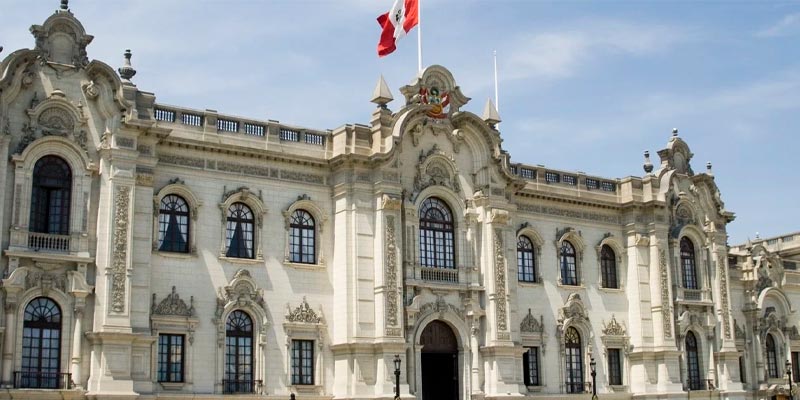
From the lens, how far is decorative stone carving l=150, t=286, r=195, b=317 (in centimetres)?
3194

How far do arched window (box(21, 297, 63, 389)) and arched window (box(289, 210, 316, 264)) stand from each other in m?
8.40

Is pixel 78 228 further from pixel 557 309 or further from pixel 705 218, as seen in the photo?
pixel 705 218

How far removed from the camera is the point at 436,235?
38031 millimetres

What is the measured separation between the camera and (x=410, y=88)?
123 feet

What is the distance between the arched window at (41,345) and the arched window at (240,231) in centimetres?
635

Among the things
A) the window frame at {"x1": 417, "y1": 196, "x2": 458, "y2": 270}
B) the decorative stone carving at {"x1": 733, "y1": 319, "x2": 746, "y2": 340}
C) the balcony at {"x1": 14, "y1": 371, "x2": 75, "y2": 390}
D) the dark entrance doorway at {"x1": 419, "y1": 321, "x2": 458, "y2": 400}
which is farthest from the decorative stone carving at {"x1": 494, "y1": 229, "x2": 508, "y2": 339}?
the balcony at {"x1": 14, "y1": 371, "x2": 75, "y2": 390}

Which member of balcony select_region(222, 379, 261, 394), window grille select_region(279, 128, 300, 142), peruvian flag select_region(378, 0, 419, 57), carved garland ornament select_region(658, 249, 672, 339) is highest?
peruvian flag select_region(378, 0, 419, 57)

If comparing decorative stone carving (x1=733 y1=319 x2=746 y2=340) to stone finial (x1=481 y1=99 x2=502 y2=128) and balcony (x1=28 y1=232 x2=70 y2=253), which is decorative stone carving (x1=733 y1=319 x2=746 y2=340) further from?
balcony (x1=28 y1=232 x2=70 y2=253)

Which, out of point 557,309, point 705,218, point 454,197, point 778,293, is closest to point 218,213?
point 454,197

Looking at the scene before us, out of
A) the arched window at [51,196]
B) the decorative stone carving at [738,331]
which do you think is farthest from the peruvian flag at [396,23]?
the decorative stone carving at [738,331]

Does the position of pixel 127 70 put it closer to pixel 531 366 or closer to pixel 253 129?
pixel 253 129

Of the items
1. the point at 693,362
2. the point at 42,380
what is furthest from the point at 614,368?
the point at 42,380

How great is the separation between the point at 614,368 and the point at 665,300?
11.8 ft

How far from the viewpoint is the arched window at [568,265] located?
4225 cm
